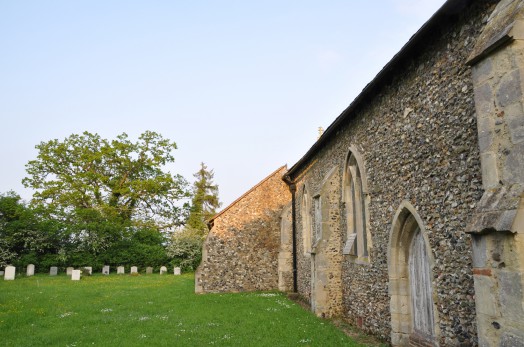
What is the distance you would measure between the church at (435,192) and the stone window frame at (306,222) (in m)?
3.32

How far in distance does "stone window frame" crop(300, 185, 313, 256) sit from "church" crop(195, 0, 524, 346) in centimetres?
332

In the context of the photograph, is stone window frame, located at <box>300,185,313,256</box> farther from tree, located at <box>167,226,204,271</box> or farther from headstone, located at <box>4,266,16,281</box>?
headstone, located at <box>4,266,16,281</box>

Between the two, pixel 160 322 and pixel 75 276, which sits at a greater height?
pixel 75 276

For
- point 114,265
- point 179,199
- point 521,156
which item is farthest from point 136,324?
point 179,199

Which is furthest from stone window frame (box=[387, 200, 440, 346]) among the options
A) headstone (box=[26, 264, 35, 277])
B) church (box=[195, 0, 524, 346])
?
headstone (box=[26, 264, 35, 277])

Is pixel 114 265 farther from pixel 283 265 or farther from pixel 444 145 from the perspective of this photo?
pixel 444 145

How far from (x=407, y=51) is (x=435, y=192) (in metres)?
2.57

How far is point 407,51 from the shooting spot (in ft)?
22.5

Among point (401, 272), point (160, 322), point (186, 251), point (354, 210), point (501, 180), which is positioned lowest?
point (160, 322)

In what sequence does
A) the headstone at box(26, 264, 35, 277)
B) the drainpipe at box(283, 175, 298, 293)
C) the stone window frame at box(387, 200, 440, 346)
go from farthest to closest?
the headstone at box(26, 264, 35, 277), the drainpipe at box(283, 175, 298, 293), the stone window frame at box(387, 200, 440, 346)

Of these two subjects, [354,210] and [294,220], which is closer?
[354,210]

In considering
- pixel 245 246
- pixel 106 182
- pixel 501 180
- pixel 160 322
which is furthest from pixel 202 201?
pixel 501 180

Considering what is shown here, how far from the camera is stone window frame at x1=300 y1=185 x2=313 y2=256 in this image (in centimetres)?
1602

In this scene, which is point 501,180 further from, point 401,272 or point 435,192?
point 401,272
